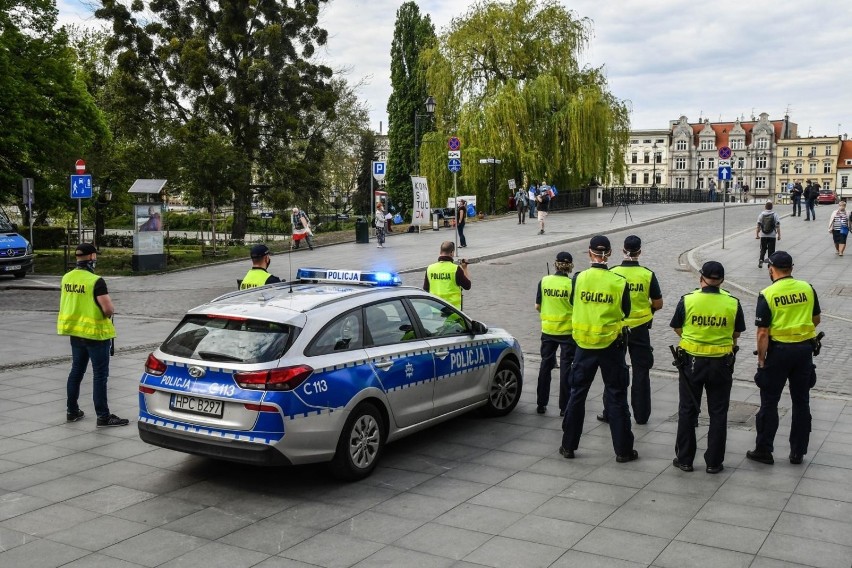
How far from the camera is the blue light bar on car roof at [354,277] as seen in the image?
8.06 meters

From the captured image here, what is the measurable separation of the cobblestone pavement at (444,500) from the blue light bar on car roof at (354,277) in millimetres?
1585

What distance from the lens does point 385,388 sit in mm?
6930

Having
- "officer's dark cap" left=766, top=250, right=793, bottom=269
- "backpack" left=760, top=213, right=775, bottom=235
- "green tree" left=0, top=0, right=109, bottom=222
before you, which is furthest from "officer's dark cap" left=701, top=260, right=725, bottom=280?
"green tree" left=0, top=0, right=109, bottom=222

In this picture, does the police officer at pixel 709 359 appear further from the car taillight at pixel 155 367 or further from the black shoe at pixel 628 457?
the car taillight at pixel 155 367

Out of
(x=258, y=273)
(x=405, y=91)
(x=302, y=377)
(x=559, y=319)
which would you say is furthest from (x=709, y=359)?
(x=405, y=91)

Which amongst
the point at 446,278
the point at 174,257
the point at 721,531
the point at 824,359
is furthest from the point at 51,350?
the point at 174,257

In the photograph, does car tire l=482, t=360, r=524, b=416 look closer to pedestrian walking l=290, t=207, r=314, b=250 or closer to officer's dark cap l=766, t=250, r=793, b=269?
officer's dark cap l=766, t=250, r=793, b=269

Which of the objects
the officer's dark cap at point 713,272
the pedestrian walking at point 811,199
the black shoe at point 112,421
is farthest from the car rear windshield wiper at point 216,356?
the pedestrian walking at point 811,199

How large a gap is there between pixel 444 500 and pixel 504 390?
262cm

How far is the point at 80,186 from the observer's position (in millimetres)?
24484

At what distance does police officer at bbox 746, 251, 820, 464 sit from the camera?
22.9ft

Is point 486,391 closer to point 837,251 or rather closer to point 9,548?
point 9,548

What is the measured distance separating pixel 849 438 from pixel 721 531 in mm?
3161

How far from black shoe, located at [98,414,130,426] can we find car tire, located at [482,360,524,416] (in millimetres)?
3743
